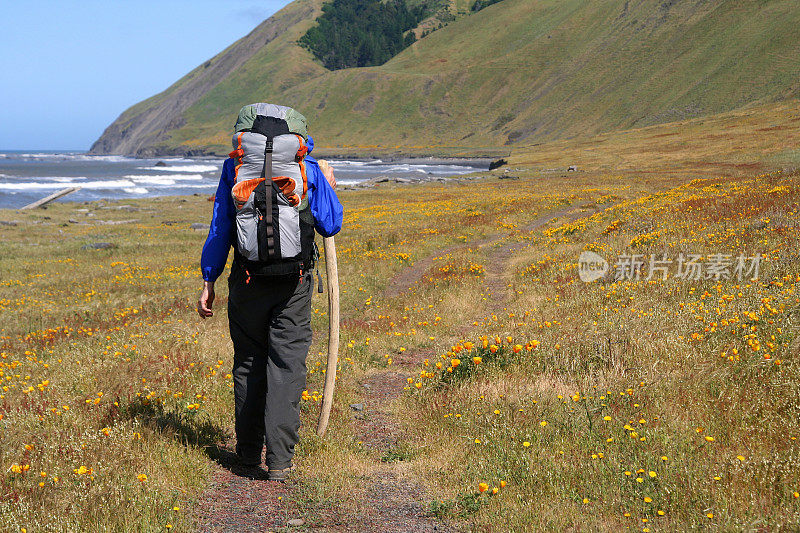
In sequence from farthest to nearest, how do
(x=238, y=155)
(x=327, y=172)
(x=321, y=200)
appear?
1. (x=327, y=172)
2. (x=321, y=200)
3. (x=238, y=155)

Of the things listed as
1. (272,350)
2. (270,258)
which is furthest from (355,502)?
(270,258)

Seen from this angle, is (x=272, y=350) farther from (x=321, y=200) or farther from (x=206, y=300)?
(x=321, y=200)

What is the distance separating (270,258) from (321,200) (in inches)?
28.1

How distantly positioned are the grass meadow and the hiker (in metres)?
0.58

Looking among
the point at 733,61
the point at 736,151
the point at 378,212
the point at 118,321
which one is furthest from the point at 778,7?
the point at 118,321

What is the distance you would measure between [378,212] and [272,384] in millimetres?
34405

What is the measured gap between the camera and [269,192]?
14.7ft

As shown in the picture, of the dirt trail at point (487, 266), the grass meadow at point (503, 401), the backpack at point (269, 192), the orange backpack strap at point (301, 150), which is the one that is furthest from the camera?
the dirt trail at point (487, 266)

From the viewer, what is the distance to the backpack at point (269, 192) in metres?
4.51

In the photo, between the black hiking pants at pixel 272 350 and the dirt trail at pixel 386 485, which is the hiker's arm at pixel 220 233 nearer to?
the black hiking pants at pixel 272 350

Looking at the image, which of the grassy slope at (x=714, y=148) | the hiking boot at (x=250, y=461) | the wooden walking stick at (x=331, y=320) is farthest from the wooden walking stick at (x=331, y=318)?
the grassy slope at (x=714, y=148)

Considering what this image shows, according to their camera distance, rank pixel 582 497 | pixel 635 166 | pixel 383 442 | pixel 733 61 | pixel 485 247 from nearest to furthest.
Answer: pixel 582 497
pixel 383 442
pixel 485 247
pixel 635 166
pixel 733 61

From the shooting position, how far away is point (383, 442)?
5.73 m

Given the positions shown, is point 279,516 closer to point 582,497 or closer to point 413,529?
point 413,529
